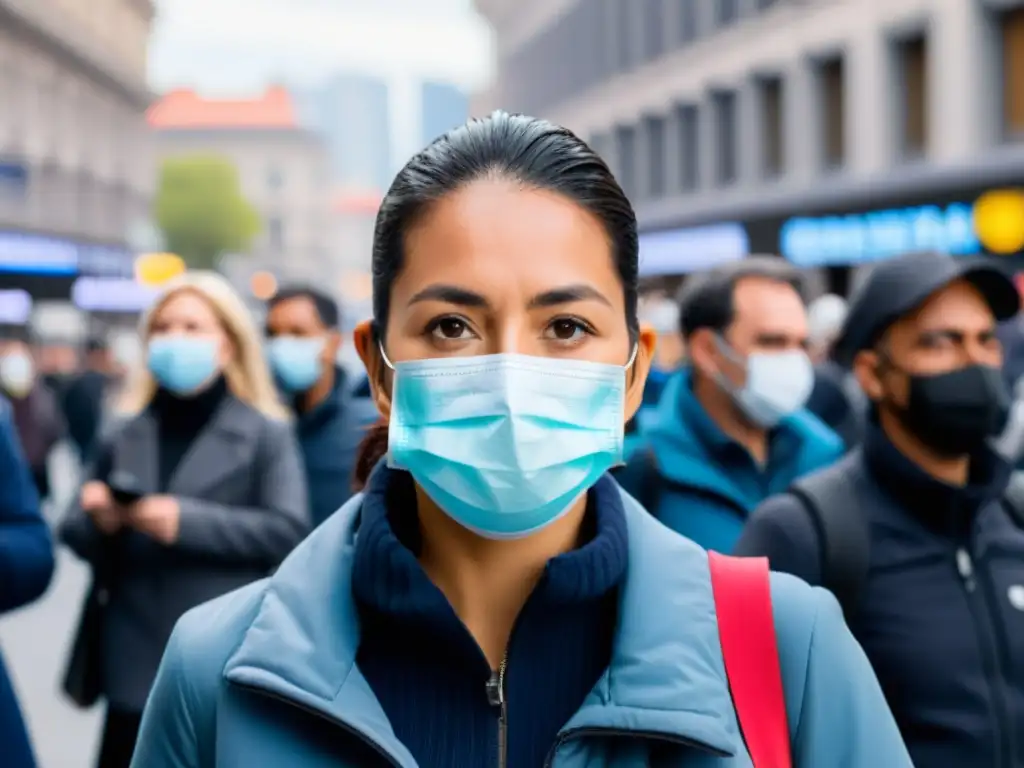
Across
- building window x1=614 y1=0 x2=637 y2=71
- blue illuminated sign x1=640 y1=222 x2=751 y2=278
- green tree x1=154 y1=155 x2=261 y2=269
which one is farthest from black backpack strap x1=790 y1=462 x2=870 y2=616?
green tree x1=154 y1=155 x2=261 y2=269

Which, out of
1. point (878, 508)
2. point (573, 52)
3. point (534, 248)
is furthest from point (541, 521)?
point (573, 52)

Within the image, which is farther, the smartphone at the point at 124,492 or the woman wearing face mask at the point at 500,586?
the smartphone at the point at 124,492

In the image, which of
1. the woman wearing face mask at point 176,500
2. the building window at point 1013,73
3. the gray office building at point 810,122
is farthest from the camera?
the gray office building at point 810,122

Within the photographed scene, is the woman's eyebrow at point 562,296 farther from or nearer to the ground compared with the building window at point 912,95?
nearer to the ground

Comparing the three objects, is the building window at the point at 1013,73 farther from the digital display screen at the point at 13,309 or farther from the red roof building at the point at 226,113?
the red roof building at the point at 226,113

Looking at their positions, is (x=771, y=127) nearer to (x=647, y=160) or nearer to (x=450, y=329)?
(x=647, y=160)

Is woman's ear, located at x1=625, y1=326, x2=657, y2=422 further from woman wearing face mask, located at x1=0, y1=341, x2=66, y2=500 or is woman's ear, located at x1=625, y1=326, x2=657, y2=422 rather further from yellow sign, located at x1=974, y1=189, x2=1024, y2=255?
yellow sign, located at x1=974, y1=189, x2=1024, y2=255

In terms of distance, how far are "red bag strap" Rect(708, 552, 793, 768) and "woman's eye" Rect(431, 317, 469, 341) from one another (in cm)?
49

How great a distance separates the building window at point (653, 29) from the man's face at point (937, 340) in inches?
1268

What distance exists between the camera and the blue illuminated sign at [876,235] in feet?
72.8

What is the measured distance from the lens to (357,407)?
726 centimetres

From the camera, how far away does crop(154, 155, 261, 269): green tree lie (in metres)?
96.3

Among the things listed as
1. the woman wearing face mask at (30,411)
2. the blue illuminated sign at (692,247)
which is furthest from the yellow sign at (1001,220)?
the woman wearing face mask at (30,411)

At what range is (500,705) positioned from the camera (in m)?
2.02
